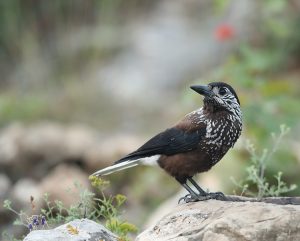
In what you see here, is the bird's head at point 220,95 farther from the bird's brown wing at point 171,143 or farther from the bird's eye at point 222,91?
the bird's brown wing at point 171,143

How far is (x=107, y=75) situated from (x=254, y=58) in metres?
6.51

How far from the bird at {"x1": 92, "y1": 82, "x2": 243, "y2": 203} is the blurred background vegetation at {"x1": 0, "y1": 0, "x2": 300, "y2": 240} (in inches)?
207

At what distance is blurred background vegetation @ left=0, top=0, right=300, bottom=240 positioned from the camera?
12.1 m

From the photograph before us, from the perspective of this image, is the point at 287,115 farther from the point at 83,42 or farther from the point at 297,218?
the point at 83,42

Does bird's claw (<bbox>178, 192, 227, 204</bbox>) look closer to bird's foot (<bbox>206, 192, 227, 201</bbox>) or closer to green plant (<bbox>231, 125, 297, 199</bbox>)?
bird's foot (<bbox>206, 192, 227, 201</bbox>)

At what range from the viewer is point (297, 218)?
3551 mm

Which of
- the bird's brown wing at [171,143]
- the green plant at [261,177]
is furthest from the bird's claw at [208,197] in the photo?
the bird's brown wing at [171,143]

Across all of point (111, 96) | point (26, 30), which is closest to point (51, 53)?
point (26, 30)

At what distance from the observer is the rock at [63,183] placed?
780cm

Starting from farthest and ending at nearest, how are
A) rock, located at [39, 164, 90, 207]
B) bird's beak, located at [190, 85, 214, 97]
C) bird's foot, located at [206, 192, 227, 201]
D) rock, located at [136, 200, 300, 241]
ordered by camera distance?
rock, located at [39, 164, 90, 207]
bird's beak, located at [190, 85, 214, 97]
bird's foot, located at [206, 192, 227, 201]
rock, located at [136, 200, 300, 241]

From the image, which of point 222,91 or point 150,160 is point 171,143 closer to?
point 150,160

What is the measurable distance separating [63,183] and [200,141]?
11.7 ft

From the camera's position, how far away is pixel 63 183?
8.12m

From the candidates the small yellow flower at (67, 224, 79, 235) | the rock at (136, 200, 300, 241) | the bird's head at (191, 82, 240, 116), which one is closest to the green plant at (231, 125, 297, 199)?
the bird's head at (191, 82, 240, 116)
